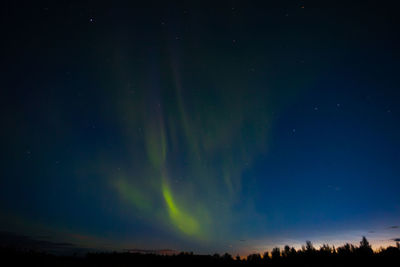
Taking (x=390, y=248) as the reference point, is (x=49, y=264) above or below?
below

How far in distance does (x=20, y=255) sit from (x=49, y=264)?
3.97 m

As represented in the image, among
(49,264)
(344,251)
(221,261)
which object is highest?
(344,251)

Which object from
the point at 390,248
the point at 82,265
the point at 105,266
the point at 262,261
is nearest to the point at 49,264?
the point at 82,265

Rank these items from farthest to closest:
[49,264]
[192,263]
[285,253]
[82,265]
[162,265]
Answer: [285,253]
[192,263]
[162,265]
[82,265]
[49,264]

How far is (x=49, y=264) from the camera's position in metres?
26.2

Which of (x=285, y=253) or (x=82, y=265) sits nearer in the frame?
(x=82, y=265)

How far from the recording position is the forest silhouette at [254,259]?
26.6 meters

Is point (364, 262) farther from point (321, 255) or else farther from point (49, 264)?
point (49, 264)

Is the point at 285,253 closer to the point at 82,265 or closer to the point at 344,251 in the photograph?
the point at 344,251

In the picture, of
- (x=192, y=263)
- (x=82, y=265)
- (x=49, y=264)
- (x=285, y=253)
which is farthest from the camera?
(x=285, y=253)

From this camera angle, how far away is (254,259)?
109 feet

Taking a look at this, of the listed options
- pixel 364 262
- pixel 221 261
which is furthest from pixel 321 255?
pixel 221 261

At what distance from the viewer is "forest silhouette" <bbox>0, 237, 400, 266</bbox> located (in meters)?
26.6

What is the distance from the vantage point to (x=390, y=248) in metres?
30.9
